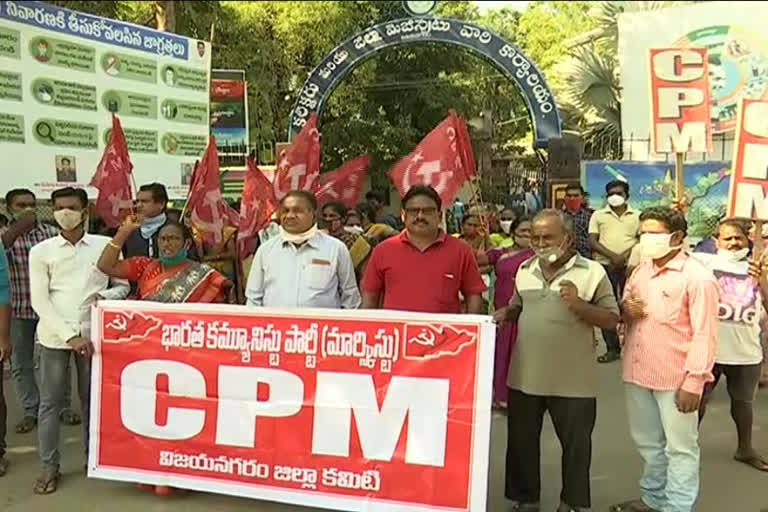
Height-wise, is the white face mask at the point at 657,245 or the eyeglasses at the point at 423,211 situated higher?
the eyeglasses at the point at 423,211

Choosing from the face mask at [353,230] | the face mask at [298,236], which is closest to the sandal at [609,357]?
the face mask at [353,230]

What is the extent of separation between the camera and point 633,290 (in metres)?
3.92

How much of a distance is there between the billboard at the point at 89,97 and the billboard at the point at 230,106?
3172mm

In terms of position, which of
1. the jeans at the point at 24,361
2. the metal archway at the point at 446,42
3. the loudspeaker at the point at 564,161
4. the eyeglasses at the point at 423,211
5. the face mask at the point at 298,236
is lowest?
the jeans at the point at 24,361

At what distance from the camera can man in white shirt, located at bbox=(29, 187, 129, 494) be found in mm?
4434

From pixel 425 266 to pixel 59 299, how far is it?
2096 millimetres

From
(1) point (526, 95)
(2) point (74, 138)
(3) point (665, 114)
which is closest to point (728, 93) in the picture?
(1) point (526, 95)

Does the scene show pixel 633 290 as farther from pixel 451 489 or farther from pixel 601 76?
pixel 601 76

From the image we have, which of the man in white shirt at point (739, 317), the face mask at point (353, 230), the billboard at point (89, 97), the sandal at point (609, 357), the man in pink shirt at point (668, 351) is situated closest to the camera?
the man in pink shirt at point (668, 351)

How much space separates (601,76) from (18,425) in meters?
15.3

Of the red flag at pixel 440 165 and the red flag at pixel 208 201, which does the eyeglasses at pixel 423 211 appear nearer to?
the red flag at pixel 440 165

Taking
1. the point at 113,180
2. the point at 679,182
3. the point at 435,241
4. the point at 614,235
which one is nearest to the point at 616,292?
the point at 614,235

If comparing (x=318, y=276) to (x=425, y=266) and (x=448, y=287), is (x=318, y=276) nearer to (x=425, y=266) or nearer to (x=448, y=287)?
(x=425, y=266)

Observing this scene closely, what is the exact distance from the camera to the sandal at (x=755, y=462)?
4691mm
